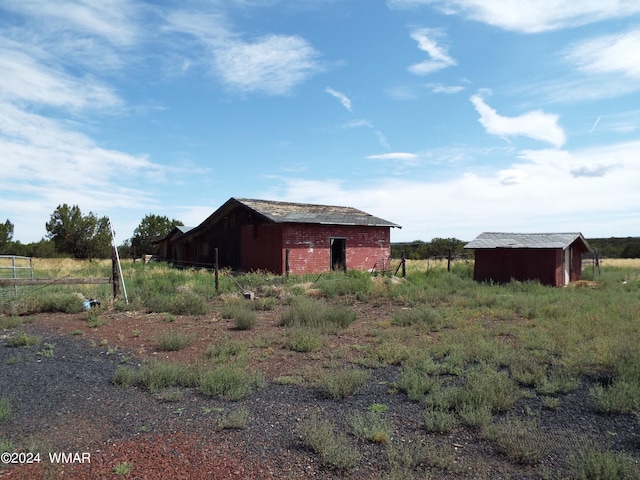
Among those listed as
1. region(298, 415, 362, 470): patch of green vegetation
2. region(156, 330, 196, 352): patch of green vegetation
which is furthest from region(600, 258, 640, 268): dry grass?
region(298, 415, 362, 470): patch of green vegetation

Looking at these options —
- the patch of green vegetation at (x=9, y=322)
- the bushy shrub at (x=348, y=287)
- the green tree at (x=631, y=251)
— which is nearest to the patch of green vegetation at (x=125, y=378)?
the patch of green vegetation at (x=9, y=322)

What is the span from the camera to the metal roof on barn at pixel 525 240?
21709 mm

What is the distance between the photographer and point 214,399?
6.13 meters

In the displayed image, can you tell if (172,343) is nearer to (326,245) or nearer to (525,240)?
(326,245)

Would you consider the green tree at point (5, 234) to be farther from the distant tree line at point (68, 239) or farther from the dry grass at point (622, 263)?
the dry grass at point (622, 263)

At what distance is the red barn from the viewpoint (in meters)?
24.5

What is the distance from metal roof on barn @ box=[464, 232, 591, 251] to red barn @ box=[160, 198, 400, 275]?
228 inches

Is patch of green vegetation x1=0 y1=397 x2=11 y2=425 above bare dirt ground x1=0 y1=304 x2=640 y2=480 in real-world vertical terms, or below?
above

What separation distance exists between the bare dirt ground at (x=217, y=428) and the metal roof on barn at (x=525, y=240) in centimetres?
1649

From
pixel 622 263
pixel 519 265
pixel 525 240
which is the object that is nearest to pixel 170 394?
pixel 519 265

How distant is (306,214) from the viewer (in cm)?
2634

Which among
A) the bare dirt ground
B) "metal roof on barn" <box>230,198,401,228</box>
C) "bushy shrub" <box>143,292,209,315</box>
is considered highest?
"metal roof on barn" <box>230,198,401,228</box>

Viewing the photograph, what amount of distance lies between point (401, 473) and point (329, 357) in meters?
4.53

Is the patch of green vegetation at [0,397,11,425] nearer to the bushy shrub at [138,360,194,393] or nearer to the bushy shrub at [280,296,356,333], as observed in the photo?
the bushy shrub at [138,360,194,393]
